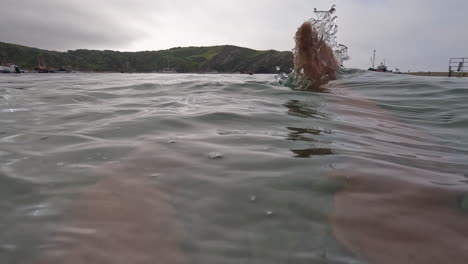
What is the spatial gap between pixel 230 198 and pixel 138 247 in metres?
0.64

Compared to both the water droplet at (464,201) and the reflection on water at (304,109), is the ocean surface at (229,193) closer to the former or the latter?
the water droplet at (464,201)

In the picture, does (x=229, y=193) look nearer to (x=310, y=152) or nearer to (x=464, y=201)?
(x=310, y=152)

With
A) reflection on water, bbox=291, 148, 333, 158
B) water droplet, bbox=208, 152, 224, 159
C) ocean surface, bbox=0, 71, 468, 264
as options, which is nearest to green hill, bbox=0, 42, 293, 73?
ocean surface, bbox=0, 71, 468, 264

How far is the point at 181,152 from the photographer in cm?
267

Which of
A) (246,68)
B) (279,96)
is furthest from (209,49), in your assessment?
(279,96)

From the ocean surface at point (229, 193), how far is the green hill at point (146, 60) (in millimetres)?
124218

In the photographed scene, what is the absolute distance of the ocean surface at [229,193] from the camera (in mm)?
1364

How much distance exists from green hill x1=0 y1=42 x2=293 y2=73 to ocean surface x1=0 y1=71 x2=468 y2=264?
124m

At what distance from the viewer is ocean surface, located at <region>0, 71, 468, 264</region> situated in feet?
4.48

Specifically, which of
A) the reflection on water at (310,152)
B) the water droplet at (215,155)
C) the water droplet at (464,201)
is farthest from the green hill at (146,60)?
the water droplet at (464,201)

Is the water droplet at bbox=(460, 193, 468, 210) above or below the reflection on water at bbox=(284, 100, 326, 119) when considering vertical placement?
below

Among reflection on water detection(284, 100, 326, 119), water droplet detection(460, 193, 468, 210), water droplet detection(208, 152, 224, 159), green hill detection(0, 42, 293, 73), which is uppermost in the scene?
green hill detection(0, 42, 293, 73)

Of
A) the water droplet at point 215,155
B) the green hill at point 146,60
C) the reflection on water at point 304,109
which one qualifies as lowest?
the water droplet at point 215,155

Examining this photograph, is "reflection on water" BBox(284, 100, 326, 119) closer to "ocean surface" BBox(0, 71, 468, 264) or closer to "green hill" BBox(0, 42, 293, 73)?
"ocean surface" BBox(0, 71, 468, 264)
